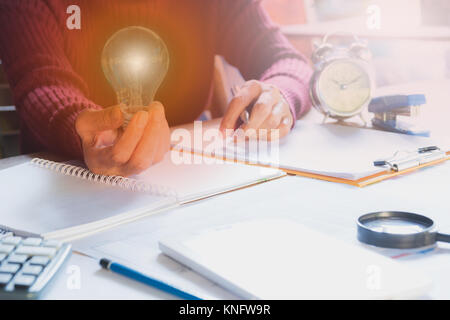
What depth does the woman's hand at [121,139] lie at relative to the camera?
708 mm

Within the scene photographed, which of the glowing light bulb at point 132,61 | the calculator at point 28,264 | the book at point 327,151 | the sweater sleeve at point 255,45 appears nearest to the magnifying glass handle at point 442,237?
the book at point 327,151

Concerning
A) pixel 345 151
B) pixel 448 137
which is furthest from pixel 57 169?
pixel 448 137

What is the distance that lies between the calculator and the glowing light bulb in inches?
14.0

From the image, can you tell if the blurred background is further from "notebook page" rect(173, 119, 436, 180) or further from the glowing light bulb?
the glowing light bulb

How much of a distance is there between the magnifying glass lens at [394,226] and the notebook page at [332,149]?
0.19 m

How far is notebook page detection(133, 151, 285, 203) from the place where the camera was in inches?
27.2

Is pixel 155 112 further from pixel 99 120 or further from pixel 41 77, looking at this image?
pixel 41 77

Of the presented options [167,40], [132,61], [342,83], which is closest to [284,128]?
[342,83]

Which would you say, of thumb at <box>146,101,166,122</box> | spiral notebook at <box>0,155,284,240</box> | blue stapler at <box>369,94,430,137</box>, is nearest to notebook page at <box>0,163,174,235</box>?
spiral notebook at <box>0,155,284,240</box>

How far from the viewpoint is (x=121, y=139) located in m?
0.71

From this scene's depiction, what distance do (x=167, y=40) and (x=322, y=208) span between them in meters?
0.89

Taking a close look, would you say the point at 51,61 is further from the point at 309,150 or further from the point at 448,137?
the point at 448,137

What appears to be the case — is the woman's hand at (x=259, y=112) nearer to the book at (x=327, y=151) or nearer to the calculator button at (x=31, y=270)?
the book at (x=327, y=151)
